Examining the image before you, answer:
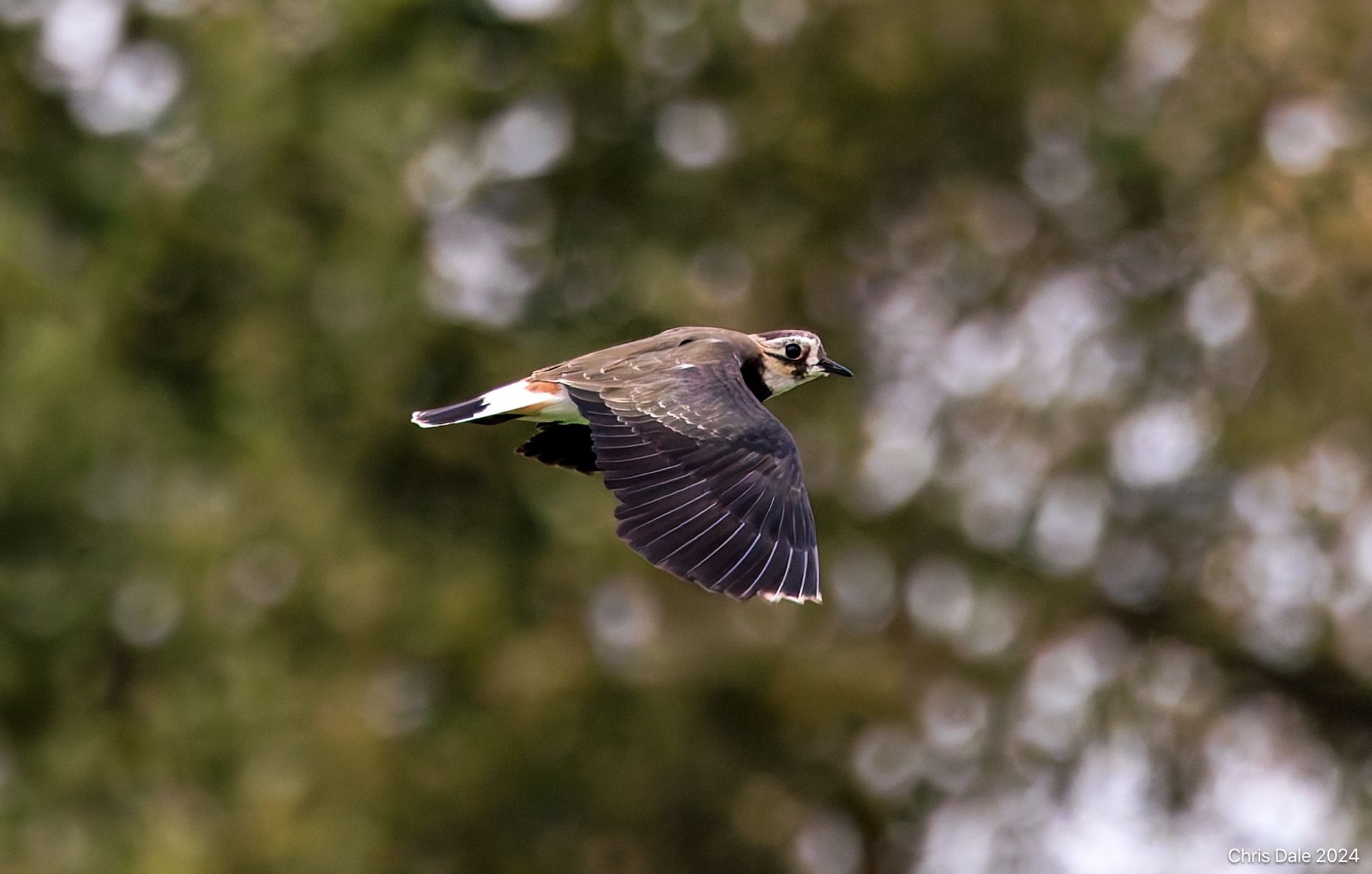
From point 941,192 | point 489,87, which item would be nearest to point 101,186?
point 489,87

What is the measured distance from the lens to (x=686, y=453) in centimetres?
699

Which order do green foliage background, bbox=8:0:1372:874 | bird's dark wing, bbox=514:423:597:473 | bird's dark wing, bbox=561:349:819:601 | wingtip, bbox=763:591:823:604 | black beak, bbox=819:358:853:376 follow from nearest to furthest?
wingtip, bbox=763:591:823:604
bird's dark wing, bbox=561:349:819:601
bird's dark wing, bbox=514:423:597:473
black beak, bbox=819:358:853:376
green foliage background, bbox=8:0:1372:874

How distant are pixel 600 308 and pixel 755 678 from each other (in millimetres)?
3877

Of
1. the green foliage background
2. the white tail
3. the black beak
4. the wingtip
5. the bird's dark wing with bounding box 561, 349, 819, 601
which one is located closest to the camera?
the wingtip

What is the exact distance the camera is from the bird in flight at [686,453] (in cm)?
660

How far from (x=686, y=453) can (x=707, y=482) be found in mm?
144

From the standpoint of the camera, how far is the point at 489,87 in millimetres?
21422

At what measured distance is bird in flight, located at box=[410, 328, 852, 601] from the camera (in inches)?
260

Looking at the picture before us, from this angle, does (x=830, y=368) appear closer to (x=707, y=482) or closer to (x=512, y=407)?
(x=512, y=407)

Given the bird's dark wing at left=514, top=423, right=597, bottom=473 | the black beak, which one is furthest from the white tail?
the black beak

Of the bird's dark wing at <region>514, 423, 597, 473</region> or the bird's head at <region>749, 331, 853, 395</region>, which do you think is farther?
the bird's head at <region>749, 331, 853, 395</region>

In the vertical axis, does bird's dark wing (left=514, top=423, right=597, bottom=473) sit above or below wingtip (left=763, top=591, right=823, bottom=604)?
below

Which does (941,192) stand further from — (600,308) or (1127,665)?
(1127,665)

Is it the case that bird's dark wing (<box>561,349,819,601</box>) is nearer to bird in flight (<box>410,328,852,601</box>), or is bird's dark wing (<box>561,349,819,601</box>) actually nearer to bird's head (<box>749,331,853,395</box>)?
bird in flight (<box>410,328,852,601</box>)
